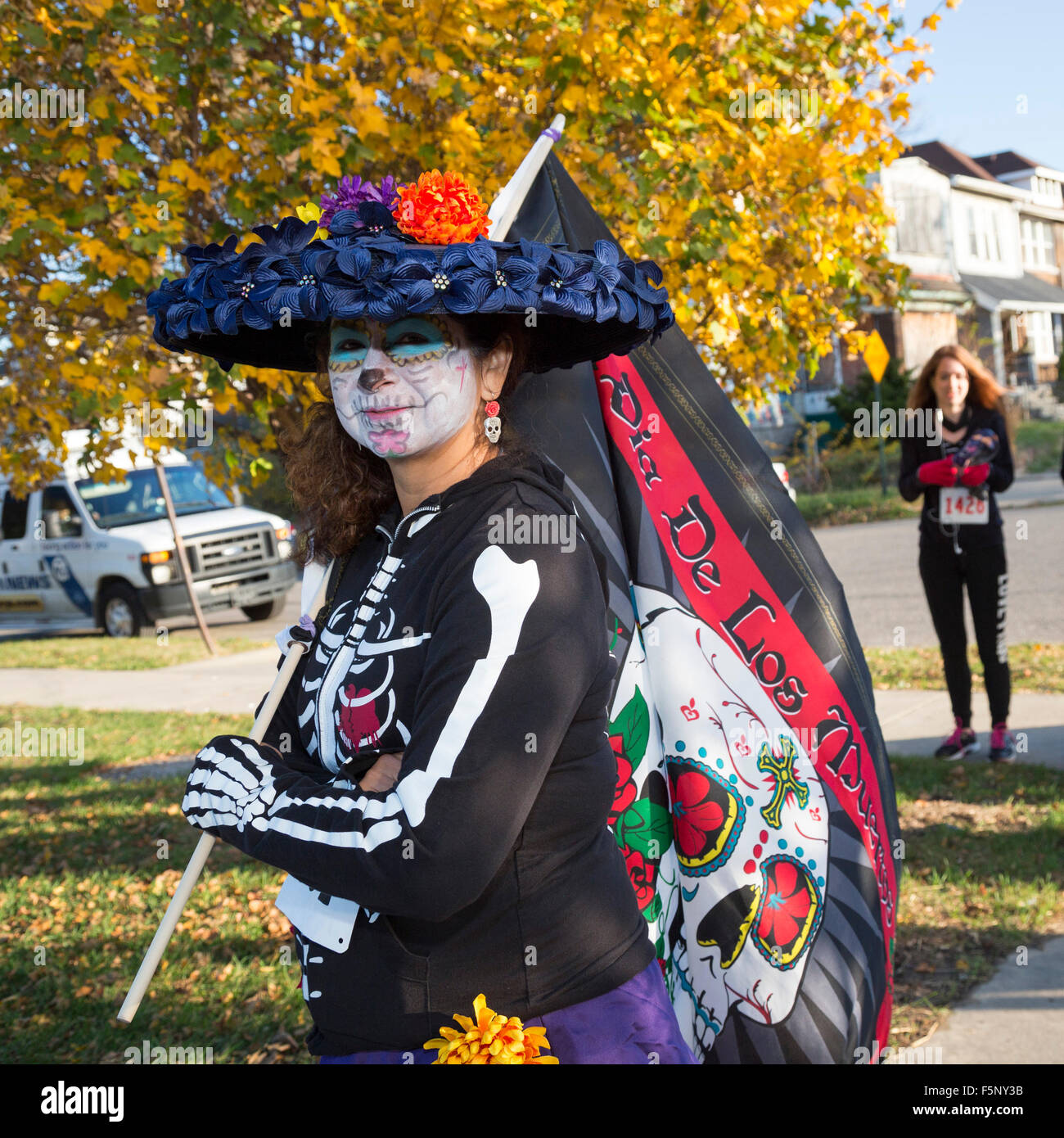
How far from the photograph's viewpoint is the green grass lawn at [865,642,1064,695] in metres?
7.71

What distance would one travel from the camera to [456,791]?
150 cm

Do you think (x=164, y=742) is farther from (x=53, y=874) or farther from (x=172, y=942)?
(x=172, y=942)

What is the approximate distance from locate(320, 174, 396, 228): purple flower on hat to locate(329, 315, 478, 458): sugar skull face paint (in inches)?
7.9

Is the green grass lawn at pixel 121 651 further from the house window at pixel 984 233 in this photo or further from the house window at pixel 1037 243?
the house window at pixel 1037 243

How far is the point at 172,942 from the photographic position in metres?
4.49

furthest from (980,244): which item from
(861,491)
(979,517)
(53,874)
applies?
(53,874)

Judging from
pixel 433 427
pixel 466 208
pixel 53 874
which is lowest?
pixel 53 874

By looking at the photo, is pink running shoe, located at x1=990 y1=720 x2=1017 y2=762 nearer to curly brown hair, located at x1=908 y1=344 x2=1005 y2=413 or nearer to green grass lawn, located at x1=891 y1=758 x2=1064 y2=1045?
green grass lawn, located at x1=891 y1=758 x2=1064 y2=1045

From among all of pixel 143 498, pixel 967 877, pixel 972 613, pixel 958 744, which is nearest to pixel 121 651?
pixel 143 498

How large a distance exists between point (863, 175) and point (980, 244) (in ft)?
115

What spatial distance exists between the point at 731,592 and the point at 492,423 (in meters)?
0.94

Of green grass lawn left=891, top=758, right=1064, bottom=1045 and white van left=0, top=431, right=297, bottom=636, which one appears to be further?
white van left=0, top=431, right=297, bottom=636

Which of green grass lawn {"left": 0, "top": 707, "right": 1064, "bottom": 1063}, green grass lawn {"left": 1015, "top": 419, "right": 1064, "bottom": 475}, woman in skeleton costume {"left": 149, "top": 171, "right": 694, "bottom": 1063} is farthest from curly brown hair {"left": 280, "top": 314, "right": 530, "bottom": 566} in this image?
green grass lawn {"left": 1015, "top": 419, "right": 1064, "bottom": 475}

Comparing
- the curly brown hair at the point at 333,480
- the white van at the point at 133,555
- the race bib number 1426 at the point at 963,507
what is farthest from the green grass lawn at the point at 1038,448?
the curly brown hair at the point at 333,480
